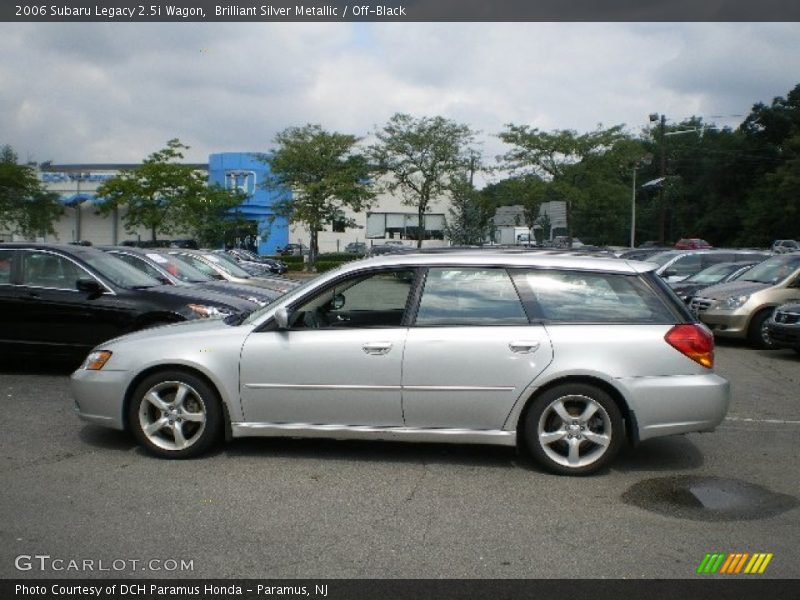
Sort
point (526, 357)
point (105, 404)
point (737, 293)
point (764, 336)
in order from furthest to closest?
point (737, 293) → point (764, 336) → point (105, 404) → point (526, 357)

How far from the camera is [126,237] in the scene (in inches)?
2571

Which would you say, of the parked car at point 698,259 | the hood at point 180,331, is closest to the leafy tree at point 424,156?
the parked car at point 698,259

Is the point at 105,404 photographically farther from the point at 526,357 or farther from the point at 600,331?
the point at 600,331

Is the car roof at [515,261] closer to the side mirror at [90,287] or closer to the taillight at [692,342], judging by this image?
the taillight at [692,342]

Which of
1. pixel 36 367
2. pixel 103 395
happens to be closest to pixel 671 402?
pixel 103 395

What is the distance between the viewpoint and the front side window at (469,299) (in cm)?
562

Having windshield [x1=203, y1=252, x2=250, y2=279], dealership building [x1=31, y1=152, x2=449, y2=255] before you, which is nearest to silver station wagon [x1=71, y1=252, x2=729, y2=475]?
windshield [x1=203, y1=252, x2=250, y2=279]

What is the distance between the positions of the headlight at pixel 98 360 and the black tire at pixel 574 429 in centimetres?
318

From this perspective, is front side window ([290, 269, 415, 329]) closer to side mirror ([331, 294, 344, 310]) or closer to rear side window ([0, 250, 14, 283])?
side mirror ([331, 294, 344, 310])

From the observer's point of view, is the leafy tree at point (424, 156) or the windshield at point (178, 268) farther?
the leafy tree at point (424, 156)

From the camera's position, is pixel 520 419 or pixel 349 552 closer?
pixel 349 552

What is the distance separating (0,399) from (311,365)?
4.28 metres

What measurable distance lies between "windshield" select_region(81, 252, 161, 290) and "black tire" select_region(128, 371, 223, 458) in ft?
11.8

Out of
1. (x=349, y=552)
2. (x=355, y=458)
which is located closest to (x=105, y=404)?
(x=355, y=458)
